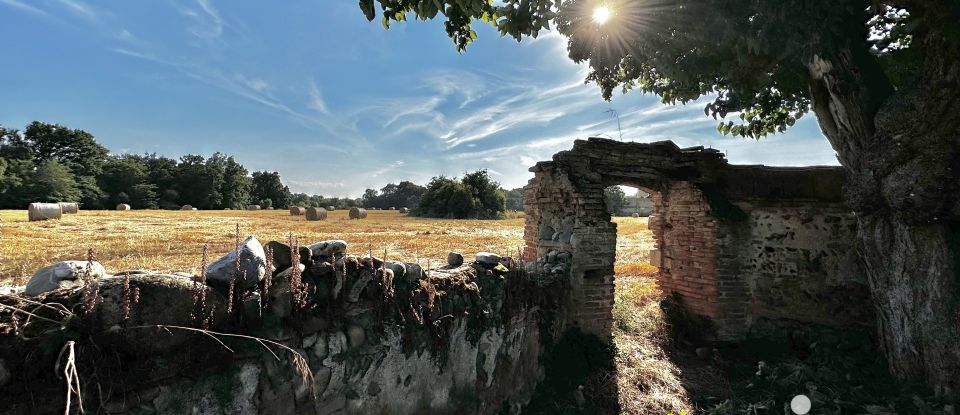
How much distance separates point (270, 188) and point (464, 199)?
46.0 m

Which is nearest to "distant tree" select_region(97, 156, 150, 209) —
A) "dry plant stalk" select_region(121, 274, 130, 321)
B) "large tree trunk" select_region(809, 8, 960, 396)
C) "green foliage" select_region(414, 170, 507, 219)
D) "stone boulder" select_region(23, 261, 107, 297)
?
"green foliage" select_region(414, 170, 507, 219)

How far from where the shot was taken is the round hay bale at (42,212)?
17.5 metres

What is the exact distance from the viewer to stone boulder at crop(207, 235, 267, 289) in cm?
273

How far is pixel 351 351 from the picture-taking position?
10.7ft

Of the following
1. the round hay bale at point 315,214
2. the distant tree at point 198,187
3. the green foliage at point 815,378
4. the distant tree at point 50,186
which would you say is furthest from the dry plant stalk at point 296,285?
the distant tree at point 198,187

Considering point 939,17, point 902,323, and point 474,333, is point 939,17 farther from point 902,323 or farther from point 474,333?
point 474,333

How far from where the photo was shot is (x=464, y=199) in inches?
1484

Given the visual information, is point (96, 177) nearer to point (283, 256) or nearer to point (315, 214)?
point (315, 214)

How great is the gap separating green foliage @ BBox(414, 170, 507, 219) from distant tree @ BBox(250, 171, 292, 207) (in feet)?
129

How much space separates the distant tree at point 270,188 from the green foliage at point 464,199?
39.3 m

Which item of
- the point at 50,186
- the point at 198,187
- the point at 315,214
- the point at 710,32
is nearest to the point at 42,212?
the point at 315,214

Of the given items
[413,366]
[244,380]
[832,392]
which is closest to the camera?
[244,380]

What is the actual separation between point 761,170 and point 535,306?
5339 millimetres

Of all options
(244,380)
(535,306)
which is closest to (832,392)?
(535,306)
